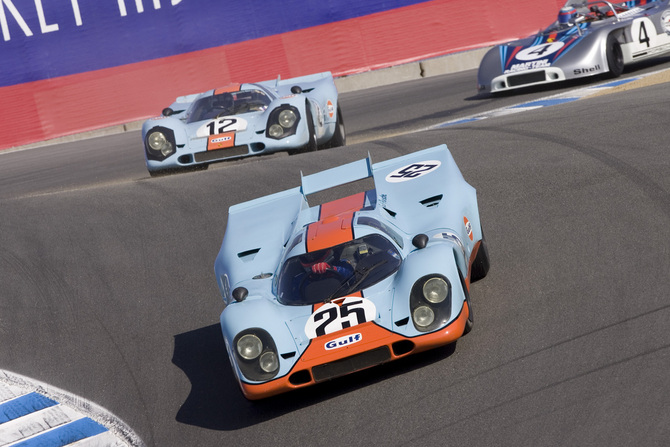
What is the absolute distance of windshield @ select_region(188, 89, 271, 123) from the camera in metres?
10.8

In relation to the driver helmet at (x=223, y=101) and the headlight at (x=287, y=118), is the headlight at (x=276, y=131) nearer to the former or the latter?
the headlight at (x=287, y=118)

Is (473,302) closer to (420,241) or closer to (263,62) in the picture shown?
(420,241)

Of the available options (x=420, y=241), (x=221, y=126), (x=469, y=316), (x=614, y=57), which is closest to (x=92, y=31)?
(x=221, y=126)

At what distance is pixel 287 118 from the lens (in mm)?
10398

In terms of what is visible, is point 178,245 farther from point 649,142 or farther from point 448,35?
point 448,35

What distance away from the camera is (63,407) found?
5.41 meters

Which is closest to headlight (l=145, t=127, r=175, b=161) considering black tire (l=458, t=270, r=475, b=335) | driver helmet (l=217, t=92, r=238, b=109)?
driver helmet (l=217, t=92, r=238, b=109)

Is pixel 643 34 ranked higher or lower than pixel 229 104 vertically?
lower

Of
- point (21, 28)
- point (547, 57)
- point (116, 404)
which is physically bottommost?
point (116, 404)

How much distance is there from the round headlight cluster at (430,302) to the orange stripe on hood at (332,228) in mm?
688

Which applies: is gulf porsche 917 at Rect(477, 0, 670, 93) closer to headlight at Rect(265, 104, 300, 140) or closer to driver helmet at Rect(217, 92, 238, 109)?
headlight at Rect(265, 104, 300, 140)

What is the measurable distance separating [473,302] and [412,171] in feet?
4.30

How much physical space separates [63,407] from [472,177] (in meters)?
4.31

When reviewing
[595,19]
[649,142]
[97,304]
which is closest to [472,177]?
[649,142]
